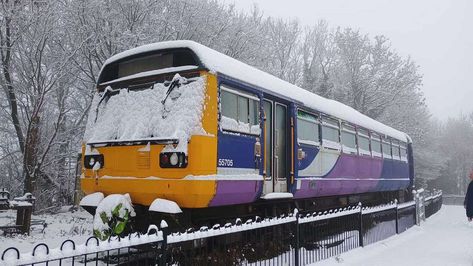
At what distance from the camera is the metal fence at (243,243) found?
375cm

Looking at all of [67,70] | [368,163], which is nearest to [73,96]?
[67,70]

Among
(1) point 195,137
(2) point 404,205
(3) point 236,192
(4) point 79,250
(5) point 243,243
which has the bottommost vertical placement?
(5) point 243,243

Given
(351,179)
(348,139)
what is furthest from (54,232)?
(348,139)

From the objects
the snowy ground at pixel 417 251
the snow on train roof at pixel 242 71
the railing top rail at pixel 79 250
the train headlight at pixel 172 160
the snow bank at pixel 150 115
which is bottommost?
the snowy ground at pixel 417 251

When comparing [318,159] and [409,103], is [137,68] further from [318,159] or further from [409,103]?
[409,103]

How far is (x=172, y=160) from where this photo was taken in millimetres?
6000

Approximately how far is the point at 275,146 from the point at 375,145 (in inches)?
287

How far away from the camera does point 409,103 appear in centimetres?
3250

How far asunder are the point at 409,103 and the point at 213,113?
29597 millimetres

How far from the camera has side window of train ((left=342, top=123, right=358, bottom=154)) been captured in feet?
36.8

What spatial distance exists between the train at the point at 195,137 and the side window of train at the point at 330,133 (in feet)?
2.98

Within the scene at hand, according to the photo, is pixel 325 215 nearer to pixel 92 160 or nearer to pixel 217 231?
pixel 217 231

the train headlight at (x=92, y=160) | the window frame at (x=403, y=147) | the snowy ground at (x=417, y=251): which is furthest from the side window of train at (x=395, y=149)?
the train headlight at (x=92, y=160)

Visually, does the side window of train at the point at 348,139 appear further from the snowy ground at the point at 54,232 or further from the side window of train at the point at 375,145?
the snowy ground at the point at 54,232
